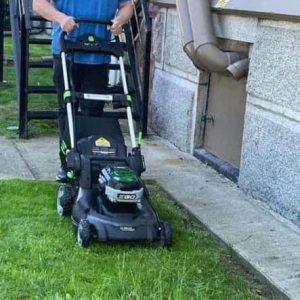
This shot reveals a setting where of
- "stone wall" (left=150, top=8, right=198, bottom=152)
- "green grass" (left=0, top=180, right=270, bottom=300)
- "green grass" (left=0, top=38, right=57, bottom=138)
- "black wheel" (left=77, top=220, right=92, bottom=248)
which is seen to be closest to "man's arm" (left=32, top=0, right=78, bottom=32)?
"green grass" (left=0, top=180, right=270, bottom=300)

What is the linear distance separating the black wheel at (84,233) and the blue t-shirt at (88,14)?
1414 mm

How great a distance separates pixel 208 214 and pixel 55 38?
1701 millimetres

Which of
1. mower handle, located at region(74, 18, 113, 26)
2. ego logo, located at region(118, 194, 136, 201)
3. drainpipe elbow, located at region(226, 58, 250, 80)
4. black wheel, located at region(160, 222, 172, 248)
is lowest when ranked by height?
black wheel, located at region(160, 222, 172, 248)

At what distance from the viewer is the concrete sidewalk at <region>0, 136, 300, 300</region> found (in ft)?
15.1

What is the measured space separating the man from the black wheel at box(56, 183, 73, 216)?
0.78ft

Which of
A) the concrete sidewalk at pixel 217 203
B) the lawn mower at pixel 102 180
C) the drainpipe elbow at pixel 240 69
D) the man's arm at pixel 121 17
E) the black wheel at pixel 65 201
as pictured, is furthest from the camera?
the drainpipe elbow at pixel 240 69

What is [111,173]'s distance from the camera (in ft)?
15.8

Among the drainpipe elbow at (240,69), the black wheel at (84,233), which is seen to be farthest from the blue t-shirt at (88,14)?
the black wheel at (84,233)

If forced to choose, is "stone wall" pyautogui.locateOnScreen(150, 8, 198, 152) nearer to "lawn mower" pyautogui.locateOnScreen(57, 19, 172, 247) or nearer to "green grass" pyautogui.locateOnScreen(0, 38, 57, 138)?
"green grass" pyautogui.locateOnScreen(0, 38, 57, 138)

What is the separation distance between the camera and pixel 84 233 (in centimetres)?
468

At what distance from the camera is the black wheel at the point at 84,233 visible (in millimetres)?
4680

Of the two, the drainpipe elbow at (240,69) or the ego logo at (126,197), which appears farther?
the drainpipe elbow at (240,69)

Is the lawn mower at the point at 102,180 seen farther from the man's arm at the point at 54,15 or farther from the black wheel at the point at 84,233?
the man's arm at the point at 54,15

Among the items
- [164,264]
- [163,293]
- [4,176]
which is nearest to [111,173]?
[164,264]
